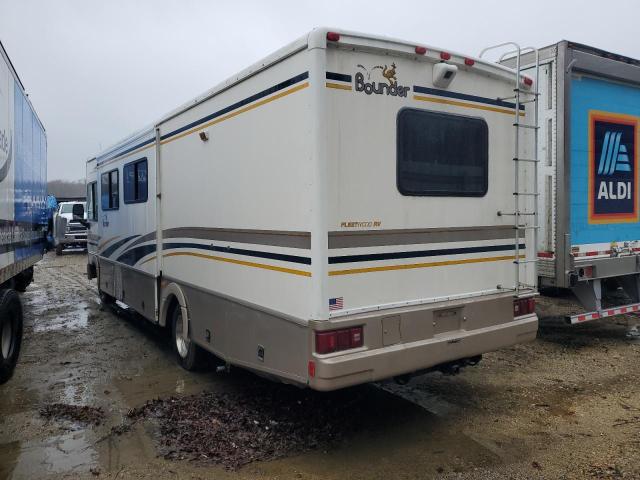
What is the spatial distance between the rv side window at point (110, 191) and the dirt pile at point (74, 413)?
3.68 metres

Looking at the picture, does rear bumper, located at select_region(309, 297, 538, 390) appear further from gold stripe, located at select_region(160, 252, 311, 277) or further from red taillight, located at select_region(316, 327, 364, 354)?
gold stripe, located at select_region(160, 252, 311, 277)

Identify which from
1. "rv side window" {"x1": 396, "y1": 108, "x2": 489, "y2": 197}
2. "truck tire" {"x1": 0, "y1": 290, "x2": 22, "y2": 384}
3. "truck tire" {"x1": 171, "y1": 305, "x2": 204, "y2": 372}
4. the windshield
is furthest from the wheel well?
the windshield

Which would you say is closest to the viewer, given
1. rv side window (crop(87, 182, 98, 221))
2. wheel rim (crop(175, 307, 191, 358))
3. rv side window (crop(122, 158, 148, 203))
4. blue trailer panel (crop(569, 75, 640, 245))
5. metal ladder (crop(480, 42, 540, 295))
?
metal ladder (crop(480, 42, 540, 295))

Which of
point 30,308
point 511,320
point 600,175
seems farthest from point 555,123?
point 30,308

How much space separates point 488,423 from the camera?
4555 millimetres

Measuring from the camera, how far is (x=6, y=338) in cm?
559

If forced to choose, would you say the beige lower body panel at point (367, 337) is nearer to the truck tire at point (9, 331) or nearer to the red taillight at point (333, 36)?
the red taillight at point (333, 36)

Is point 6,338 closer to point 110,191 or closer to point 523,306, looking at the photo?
point 110,191

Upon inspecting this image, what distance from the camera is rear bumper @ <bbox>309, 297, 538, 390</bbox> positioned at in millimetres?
3648

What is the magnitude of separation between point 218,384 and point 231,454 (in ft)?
5.20

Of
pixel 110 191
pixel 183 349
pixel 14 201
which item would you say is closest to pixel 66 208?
pixel 110 191

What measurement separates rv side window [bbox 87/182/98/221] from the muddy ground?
9.96 feet

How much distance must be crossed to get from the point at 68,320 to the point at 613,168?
8043 mm

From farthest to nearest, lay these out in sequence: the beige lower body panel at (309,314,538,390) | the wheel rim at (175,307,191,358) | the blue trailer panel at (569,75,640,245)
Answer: the blue trailer panel at (569,75,640,245) → the wheel rim at (175,307,191,358) → the beige lower body panel at (309,314,538,390)
